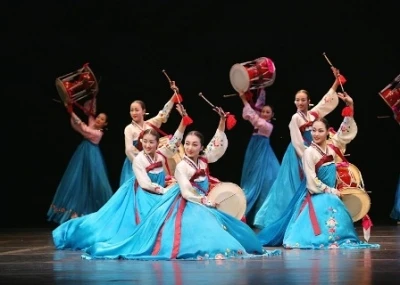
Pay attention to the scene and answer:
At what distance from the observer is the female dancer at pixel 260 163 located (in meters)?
9.23

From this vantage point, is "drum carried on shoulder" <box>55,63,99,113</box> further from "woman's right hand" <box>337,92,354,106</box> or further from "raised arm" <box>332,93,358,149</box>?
"woman's right hand" <box>337,92,354,106</box>

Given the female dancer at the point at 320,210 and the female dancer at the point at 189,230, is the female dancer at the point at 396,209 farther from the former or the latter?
the female dancer at the point at 189,230

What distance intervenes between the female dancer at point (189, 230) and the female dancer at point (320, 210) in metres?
0.49

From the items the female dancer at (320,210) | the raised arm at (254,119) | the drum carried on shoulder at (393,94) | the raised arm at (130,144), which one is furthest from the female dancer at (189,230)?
the raised arm at (254,119)

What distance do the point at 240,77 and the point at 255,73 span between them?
5.5 inches

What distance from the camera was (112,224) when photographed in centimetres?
721

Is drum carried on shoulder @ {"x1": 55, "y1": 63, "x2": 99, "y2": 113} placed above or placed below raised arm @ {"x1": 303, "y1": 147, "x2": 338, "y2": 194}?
above

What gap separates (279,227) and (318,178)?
1.63 ft

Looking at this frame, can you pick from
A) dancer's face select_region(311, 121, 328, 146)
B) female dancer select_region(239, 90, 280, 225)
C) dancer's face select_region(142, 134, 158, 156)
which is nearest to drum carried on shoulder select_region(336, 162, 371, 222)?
dancer's face select_region(311, 121, 328, 146)

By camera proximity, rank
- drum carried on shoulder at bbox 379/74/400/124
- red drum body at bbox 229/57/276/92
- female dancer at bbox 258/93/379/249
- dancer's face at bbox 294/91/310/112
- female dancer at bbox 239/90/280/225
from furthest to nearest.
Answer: female dancer at bbox 239/90/280/225 → red drum body at bbox 229/57/276/92 → drum carried on shoulder at bbox 379/74/400/124 → dancer's face at bbox 294/91/310/112 → female dancer at bbox 258/93/379/249

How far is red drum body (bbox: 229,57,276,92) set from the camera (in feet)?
28.3

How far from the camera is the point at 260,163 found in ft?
30.4

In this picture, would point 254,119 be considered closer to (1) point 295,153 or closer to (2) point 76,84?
(1) point 295,153

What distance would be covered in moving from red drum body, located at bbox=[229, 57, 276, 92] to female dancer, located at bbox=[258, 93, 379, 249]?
5.41ft
